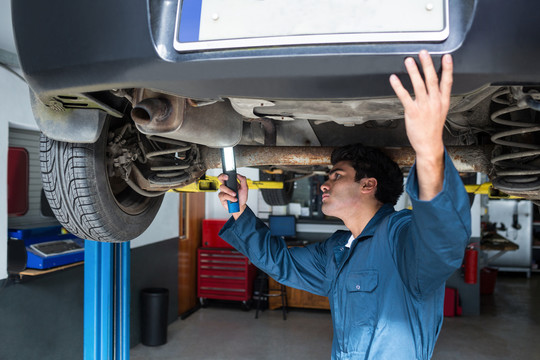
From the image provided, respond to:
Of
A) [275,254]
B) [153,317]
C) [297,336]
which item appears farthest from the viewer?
[297,336]

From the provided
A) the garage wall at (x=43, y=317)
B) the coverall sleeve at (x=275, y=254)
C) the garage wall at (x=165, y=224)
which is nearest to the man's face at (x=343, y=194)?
the coverall sleeve at (x=275, y=254)

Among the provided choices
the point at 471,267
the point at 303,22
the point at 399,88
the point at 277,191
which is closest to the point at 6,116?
the point at 277,191

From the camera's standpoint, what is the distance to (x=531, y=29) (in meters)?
0.63

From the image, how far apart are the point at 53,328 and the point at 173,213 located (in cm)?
211

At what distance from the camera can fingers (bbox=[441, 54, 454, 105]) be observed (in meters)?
0.63

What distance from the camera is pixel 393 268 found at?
3.58ft

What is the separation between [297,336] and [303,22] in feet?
15.0

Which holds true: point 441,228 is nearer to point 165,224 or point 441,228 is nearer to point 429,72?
point 429,72

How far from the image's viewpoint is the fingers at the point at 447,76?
627mm

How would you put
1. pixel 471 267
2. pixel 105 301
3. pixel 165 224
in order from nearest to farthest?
pixel 105 301 → pixel 165 224 → pixel 471 267

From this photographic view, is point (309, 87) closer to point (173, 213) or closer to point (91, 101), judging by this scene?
point (91, 101)

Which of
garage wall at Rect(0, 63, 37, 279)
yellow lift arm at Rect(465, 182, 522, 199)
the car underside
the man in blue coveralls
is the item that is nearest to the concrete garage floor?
garage wall at Rect(0, 63, 37, 279)

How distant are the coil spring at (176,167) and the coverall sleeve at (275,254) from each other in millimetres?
239

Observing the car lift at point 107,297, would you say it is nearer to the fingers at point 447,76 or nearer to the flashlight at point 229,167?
the flashlight at point 229,167
